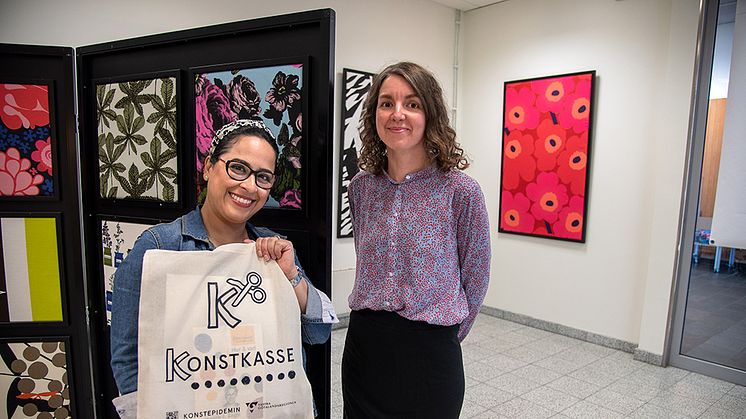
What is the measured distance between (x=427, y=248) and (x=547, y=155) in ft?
10.3

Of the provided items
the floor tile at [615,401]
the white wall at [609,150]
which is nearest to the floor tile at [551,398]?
the floor tile at [615,401]

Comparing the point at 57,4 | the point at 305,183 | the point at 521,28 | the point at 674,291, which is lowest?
the point at 674,291

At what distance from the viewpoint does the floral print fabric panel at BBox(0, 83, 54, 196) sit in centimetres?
181

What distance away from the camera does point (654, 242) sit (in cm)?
351

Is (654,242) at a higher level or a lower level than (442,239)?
lower

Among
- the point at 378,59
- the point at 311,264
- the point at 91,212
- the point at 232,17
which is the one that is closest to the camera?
the point at 311,264

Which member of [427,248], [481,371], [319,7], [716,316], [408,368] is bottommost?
[481,371]

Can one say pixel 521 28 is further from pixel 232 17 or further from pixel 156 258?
pixel 156 258

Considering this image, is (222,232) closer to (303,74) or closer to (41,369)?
(303,74)

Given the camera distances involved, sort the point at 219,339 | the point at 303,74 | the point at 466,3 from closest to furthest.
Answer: the point at 219,339 < the point at 303,74 < the point at 466,3

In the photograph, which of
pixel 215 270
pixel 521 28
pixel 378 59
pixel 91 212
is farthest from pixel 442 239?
pixel 521 28

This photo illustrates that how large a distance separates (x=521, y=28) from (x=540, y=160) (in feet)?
4.06

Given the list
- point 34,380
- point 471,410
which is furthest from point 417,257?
point 471,410

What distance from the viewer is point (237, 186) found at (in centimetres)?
117
